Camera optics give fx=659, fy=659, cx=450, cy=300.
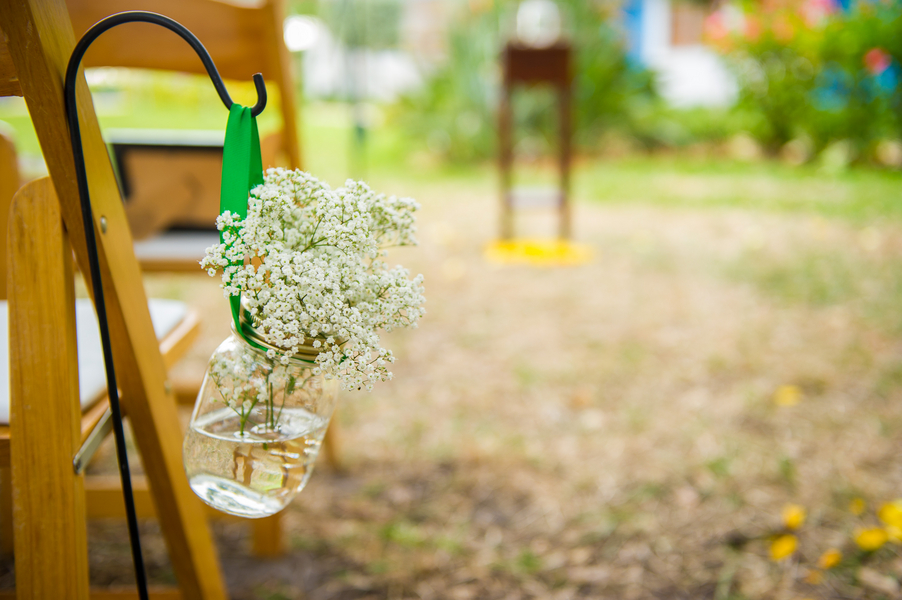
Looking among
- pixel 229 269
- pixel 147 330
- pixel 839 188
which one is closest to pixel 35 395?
pixel 147 330

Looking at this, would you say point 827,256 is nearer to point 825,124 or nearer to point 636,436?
point 636,436

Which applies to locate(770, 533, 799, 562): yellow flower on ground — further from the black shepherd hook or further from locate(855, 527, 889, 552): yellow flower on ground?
the black shepherd hook

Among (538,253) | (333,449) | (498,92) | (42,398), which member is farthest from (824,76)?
(42,398)

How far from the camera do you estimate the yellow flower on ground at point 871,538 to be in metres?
1.43

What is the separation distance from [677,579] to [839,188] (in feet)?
15.7

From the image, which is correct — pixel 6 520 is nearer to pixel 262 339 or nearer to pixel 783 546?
pixel 262 339

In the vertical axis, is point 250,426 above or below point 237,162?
below

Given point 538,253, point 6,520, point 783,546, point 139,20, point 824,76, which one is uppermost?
point 824,76

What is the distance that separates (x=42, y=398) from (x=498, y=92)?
19.2ft

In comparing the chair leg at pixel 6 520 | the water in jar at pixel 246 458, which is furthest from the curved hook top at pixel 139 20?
the chair leg at pixel 6 520

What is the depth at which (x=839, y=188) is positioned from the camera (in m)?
5.16

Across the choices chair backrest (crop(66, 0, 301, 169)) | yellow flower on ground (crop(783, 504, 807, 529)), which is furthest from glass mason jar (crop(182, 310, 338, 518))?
yellow flower on ground (crop(783, 504, 807, 529))

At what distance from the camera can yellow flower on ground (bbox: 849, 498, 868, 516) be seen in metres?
1.55

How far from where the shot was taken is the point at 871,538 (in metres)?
1.45
